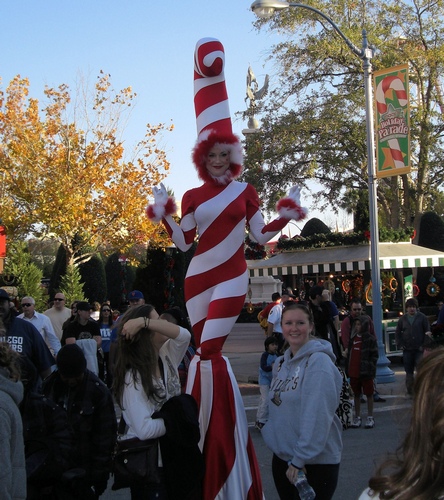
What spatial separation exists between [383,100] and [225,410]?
983 cm

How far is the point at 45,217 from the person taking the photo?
22516mm

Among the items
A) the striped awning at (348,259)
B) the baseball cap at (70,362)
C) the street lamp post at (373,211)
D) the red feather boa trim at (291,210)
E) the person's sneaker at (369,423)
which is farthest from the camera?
the striped awning at (348,259)

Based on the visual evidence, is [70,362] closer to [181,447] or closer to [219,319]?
[181,447]

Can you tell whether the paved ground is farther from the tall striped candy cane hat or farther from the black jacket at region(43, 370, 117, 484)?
the tall striped candy cane hat

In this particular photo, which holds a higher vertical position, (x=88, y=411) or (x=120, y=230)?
(x=120, y=230)

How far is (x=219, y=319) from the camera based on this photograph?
16.7 feet

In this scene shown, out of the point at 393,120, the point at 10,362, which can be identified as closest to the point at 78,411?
the point at 10,362

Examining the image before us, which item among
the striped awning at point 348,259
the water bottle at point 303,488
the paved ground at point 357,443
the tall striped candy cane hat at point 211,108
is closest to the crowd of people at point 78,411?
the water bottle at point 303,488

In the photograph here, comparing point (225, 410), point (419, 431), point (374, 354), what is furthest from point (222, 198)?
point (374, 354)

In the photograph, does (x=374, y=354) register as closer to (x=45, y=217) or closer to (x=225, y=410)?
(x=225, y=410)

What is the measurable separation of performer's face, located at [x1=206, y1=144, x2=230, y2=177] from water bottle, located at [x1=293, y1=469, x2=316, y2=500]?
7.88ft

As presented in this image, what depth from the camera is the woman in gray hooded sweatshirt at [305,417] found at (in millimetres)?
3797

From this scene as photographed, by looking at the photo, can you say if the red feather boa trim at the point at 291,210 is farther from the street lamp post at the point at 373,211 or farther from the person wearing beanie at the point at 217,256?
the street lamp post at the point at 373,211

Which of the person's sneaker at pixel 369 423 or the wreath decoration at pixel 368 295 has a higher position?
the wreath decoration at pixel 368 295
